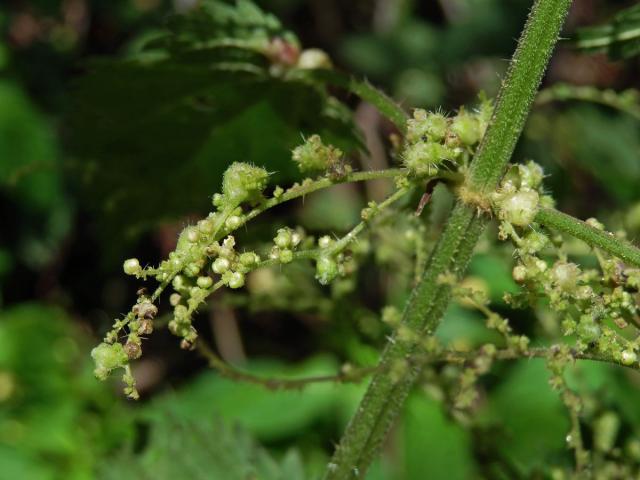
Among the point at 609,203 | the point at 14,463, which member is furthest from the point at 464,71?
the point at 14,463

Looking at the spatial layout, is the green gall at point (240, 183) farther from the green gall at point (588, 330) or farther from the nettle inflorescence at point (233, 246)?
the green gall at point (588, 330)

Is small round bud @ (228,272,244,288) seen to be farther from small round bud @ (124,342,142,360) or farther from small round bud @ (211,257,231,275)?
small round bud @ (124,342,142,360)

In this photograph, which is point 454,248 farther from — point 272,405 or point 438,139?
point 272,405

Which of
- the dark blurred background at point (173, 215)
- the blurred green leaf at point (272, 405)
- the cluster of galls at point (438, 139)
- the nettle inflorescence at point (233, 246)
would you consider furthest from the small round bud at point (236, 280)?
the blurred green leaf at point (272, 405)

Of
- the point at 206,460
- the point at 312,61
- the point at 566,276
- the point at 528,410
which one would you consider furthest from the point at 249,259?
the point at 528,410

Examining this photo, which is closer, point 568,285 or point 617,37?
point 568,285

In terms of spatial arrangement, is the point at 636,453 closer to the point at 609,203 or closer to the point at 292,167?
the point at 292,167
